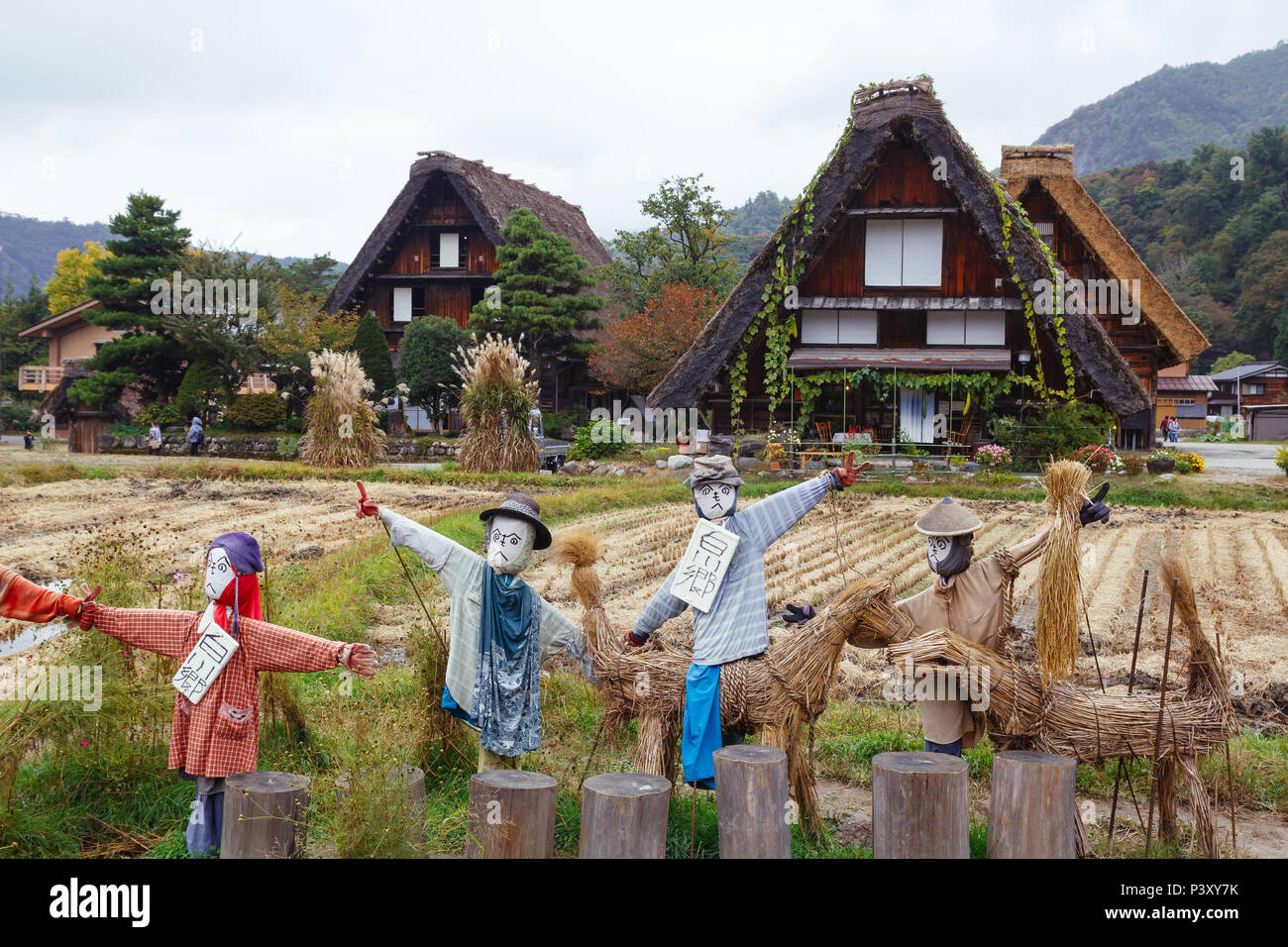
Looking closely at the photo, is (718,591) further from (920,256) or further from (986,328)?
(986,328)

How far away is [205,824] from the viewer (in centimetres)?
372

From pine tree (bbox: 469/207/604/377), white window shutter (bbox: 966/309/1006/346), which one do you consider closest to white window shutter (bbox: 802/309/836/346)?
white window shutter (bbox: 966/309/1006/346)

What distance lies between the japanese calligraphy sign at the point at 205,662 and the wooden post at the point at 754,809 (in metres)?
1.86

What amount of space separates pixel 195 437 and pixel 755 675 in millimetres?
21689

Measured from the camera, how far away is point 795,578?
30.9ft

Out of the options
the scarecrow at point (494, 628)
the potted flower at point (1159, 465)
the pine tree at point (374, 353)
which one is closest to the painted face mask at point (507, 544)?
the scarecrow at point (494, 628)

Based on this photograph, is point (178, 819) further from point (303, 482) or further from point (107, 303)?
point (107, 303)

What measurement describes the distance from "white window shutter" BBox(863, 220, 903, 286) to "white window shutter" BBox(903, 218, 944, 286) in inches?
4.3

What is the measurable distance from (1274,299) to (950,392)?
3646 cm

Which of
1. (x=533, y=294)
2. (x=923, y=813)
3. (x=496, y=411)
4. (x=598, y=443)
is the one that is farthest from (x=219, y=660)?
(x=533, y=294)

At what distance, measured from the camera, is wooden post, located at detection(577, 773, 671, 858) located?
331 centimetres

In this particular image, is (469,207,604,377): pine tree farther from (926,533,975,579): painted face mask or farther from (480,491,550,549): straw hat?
(926,533,975,579): painted face mask

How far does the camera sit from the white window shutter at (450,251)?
28.8 meters
